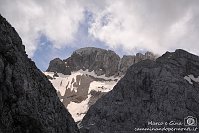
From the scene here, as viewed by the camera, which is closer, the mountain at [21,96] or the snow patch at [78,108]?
the mountain at [21,96]

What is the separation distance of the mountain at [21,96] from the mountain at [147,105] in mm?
60077

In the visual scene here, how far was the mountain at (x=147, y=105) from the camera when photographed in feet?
282

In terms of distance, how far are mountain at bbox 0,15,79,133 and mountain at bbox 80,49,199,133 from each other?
60.1 m

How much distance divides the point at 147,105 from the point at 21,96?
243ft

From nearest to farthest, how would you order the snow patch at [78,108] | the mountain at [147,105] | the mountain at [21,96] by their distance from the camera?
the mountain at [21,96] → the mountain at [147,105] → the snow patch at [78,108]

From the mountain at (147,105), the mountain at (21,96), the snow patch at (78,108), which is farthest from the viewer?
the snow patch at (78,108)

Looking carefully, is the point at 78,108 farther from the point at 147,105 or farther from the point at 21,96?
the point at 21,96

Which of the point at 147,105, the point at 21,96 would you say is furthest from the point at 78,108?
the point at 21,96

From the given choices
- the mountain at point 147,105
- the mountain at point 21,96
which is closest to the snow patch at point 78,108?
the mountain at point 147,105

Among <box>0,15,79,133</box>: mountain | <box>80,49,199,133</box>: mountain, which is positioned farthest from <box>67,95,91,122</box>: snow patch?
<box>0,15,79,133</box>: mountain

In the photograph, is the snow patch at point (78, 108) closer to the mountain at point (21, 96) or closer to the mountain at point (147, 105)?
the mountain at point (147, 105)

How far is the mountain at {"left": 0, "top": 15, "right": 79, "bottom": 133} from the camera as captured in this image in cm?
2114

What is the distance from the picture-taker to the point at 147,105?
93062 millimetres

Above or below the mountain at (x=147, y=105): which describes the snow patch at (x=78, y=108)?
above
